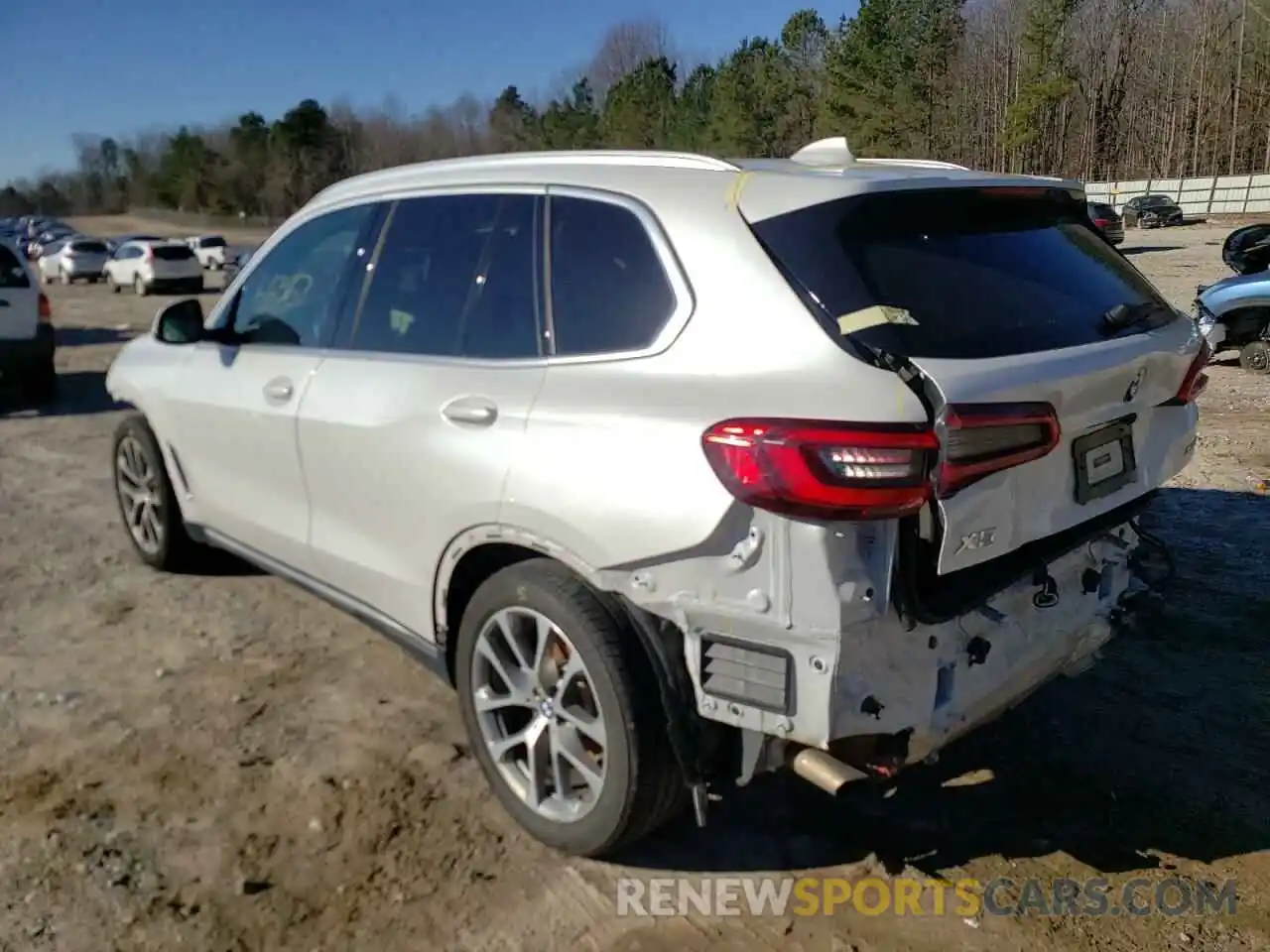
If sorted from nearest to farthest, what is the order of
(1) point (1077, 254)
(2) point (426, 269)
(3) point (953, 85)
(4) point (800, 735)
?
1. (4) point (800, 735)
2. (1) point (1077, 254)
3. (2) point (426, 269)
4. (3) point (953, 85)

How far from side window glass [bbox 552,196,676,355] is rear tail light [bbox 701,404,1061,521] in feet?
1.66

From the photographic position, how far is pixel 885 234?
8.80 feet

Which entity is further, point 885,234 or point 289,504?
point 289,504

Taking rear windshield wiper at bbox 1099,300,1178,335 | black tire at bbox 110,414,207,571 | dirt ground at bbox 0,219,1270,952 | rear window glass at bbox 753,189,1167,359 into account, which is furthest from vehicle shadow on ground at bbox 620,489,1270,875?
black tire at bbox 110,414,207,571

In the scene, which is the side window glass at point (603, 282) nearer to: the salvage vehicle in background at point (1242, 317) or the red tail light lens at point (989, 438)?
the red tail light lens at point (989, 438)

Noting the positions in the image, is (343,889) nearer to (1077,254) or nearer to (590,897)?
(590,897)

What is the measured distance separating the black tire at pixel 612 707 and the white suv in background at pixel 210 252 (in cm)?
3749

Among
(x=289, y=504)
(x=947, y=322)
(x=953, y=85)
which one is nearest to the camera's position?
(x=947, y=322)

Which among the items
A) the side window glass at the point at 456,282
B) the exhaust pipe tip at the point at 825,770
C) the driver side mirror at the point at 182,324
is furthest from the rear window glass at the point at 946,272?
the driver side mirror at the point at 182,324

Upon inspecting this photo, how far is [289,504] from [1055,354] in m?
2.64

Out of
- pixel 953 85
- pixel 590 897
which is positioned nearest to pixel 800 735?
pixel 590 897

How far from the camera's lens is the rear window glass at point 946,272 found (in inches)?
99.7

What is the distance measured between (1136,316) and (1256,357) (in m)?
8.83

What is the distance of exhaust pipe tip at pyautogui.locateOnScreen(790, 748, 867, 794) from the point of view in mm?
2475
